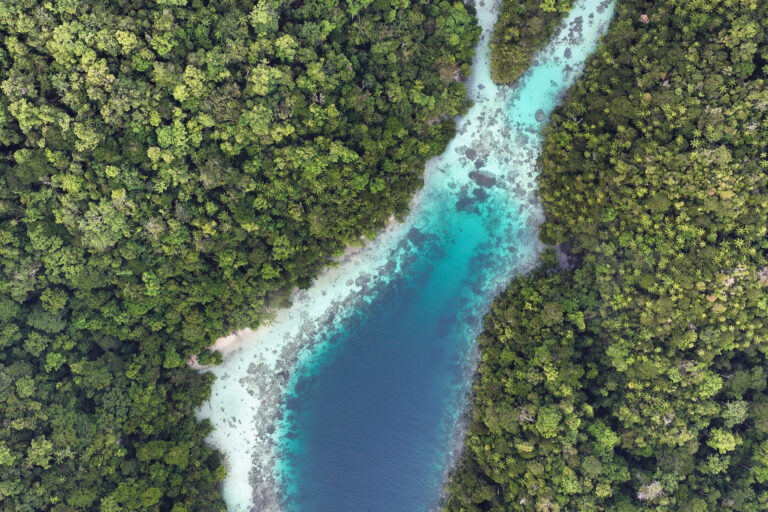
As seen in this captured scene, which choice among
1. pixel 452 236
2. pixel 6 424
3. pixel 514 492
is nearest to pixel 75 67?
pixel 6 424

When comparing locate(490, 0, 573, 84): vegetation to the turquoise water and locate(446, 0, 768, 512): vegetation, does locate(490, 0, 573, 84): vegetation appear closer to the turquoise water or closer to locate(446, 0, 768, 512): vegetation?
locate(446, 0, 768, 512): vegetation

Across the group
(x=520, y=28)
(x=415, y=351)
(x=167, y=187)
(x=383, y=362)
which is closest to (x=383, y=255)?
(x=415, y=351)

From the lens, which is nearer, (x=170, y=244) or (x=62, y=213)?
(x=62, y=213)

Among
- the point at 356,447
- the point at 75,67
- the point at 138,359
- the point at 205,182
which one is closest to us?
the point at 75,67

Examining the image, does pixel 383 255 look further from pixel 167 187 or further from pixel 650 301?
pixel 650 301

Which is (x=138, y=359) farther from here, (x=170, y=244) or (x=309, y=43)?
(x=309, y=43)
